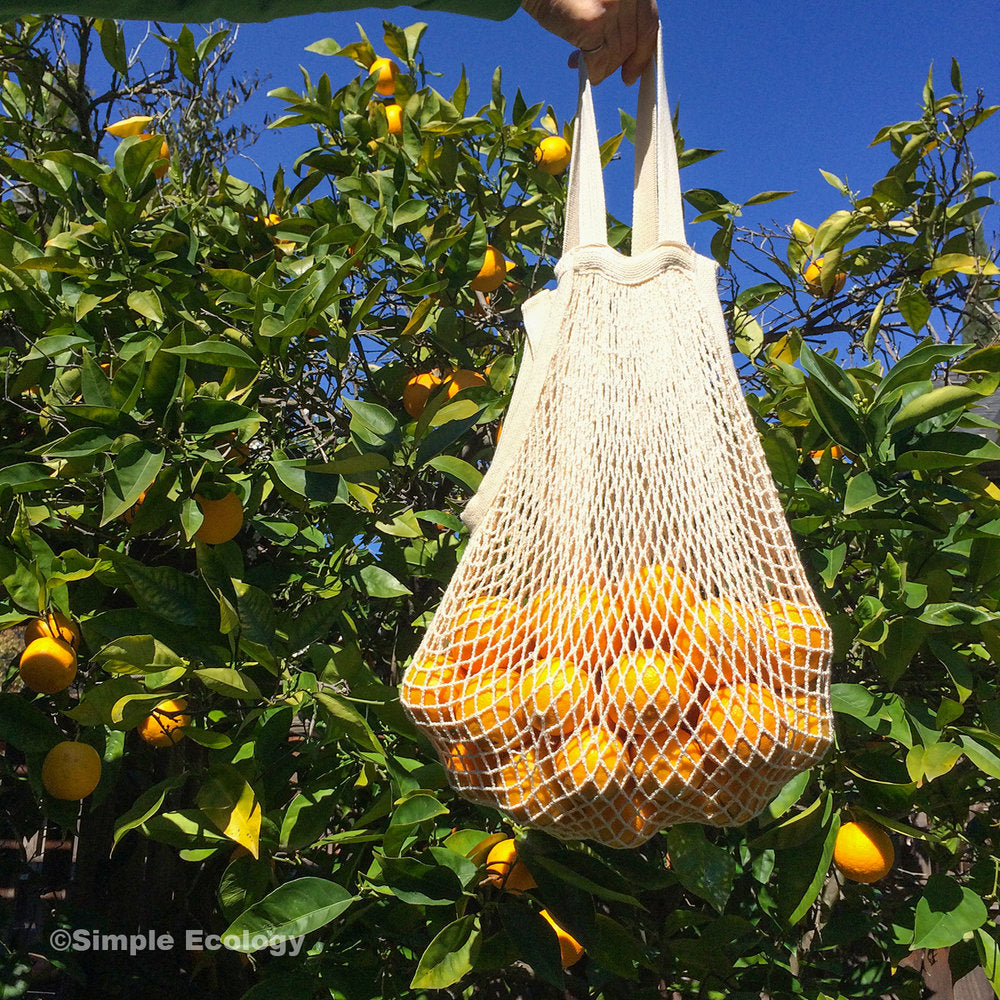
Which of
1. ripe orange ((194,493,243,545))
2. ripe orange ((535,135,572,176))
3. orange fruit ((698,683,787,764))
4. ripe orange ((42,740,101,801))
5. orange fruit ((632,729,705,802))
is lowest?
ripe orange ((42,740,101,801))

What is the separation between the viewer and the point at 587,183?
3.53ft

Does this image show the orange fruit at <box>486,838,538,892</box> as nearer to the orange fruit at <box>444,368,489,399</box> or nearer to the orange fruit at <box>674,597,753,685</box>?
the orange fruit at <box>674,597,753,685</box>

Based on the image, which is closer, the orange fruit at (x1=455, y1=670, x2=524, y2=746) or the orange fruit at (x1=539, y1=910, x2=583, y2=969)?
the orange fruit at (x1=455, y1=670, x2=524, y2=746)

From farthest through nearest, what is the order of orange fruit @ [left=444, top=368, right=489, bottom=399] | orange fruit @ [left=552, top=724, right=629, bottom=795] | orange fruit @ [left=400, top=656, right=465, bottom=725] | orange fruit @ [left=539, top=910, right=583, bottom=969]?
1. orange fruit @ [left=444, top=368, right=489, bottom=399]
2. orange fruit @ [left=539, top=910, right=583, bottom=969]
3. orange fruit @ [left=400, top=656, right=465, bottom=725]
4. orange fruit @ [left=552, top=724, right=629, bottom=795]

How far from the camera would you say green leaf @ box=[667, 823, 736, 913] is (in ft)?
3.65

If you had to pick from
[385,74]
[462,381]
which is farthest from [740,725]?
[385,74]

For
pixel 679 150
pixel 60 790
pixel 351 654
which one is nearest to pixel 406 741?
pixel 351 654

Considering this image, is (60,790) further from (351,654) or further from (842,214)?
(842,214)

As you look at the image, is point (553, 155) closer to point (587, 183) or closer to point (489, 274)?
point (489, 274)

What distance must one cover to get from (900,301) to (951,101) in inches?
27.5

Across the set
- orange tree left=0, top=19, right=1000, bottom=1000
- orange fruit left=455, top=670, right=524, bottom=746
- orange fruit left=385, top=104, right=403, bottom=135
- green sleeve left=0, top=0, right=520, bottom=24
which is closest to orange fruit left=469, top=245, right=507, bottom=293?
orange tree left=0, top=19, right=1000, bottom=1000

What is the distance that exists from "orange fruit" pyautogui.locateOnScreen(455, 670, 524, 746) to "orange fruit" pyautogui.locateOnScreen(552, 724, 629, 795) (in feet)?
0.18

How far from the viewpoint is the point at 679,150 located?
5.97 feet

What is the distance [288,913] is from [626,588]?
0.58 m
